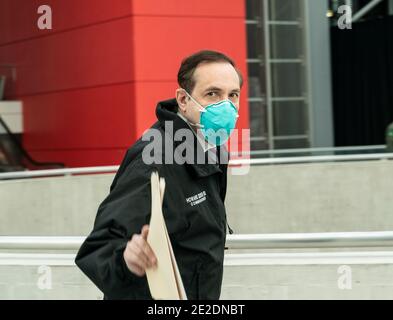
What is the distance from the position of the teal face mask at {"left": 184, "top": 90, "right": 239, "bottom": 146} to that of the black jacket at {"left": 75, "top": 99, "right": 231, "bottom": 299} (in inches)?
3.1

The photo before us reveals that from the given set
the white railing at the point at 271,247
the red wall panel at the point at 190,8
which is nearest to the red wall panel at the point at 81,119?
the red wall panel at the point at 190,8

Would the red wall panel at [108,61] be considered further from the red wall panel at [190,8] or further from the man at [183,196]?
the man at [183,196]

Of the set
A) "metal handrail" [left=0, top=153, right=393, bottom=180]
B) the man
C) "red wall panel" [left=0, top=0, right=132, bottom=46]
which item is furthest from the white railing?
"red wall panel" [left=0, top=0, right=132, bottom=46]

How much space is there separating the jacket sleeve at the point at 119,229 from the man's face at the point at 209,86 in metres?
0.30

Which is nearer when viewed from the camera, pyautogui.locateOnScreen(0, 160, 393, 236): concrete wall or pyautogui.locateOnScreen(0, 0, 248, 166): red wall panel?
pyautogui.locateOnScreen(0, 160, 393, 236): concrete wall

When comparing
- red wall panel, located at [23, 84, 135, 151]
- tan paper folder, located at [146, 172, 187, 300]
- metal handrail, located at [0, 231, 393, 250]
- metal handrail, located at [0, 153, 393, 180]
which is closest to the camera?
tan paper folder, located at [146, 172, 187, 300]

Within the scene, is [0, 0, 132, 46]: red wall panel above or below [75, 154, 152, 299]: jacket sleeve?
above

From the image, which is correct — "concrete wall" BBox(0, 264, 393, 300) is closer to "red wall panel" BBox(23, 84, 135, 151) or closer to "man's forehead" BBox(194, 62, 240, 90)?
"man's forehead" BBox(194, 62, 240, 90)

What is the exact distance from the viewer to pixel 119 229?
8.50 feet

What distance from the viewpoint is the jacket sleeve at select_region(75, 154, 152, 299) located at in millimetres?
2574

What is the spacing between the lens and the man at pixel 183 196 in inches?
102

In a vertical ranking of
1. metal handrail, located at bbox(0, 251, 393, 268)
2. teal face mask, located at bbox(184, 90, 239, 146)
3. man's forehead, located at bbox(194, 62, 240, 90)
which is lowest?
metal handrail, located at bbox(0, 251, 393, 268)
